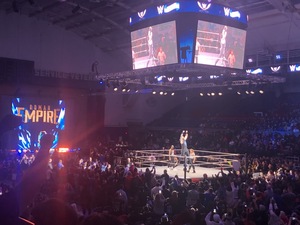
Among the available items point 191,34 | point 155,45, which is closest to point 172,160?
point 155,45

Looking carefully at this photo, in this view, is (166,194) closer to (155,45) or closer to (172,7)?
(155,45)

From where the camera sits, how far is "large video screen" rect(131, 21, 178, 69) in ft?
45.4

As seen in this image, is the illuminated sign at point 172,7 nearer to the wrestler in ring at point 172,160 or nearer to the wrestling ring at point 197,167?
the wrestling ring at point 197,167

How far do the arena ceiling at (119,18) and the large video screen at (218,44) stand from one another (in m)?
4.95

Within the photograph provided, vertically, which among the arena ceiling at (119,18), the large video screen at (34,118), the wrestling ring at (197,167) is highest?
the arena ceiling at (119,18)

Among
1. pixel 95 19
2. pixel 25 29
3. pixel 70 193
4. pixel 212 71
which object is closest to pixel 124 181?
pixel 70 193

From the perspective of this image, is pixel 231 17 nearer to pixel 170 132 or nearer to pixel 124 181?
pixel 124 181

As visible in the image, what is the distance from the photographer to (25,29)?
2600 centimetres

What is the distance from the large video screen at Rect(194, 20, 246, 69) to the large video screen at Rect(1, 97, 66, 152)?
42.4ft

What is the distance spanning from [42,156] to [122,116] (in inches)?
1118

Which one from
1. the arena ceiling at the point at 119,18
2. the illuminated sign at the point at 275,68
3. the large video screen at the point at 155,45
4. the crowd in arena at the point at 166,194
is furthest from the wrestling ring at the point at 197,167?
the arena ceiling at the point at 119,18

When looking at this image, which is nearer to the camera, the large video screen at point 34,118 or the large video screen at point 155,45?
the large video screen at point 155,45

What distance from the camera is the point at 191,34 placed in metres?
13.4

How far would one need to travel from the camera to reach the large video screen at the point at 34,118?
75.4ft
